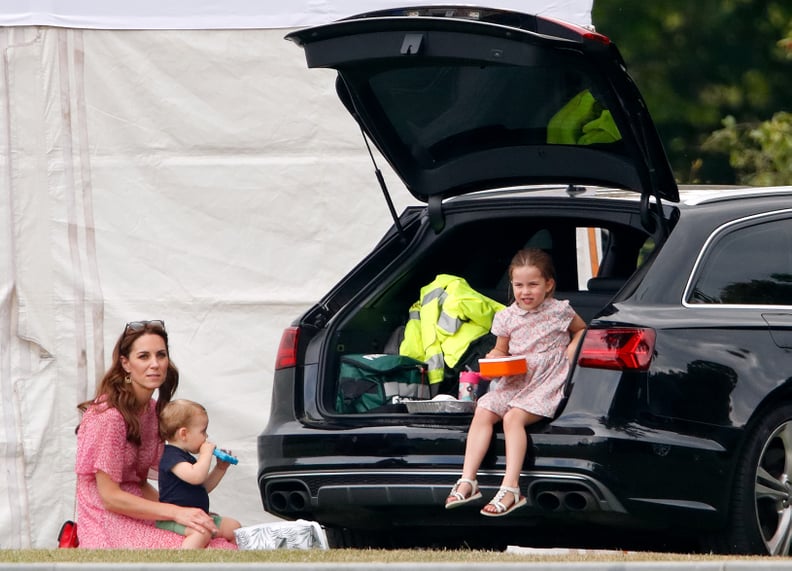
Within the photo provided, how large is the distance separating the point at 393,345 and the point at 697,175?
542 inches

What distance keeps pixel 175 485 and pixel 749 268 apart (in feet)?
7.91

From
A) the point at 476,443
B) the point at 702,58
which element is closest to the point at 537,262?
the point at 476,443

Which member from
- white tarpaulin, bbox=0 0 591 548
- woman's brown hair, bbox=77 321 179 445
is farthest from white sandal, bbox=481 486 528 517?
white tarpaulin, bbox=0 0 591 548

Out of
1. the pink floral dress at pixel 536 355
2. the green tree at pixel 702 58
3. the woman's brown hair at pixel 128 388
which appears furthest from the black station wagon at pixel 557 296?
the green tree at pixel 702 58

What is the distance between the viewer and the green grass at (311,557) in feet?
19.4

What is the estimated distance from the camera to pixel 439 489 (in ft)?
21.8

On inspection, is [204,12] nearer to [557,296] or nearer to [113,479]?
[557,296]

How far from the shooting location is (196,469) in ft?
23.4

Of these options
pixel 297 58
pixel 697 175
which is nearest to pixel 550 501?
pixel 297 58

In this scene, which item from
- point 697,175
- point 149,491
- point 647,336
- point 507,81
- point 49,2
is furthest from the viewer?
point 697,175

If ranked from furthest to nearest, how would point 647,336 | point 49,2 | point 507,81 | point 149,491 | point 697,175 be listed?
point 697,175
point 49,2
point 149,491
point 507,81
point 647,336

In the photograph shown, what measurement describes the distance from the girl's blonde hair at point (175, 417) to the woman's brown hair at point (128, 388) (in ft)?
0.32

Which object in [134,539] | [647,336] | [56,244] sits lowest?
[134,539]

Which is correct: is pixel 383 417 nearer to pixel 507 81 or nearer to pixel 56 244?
pixel 507 81
